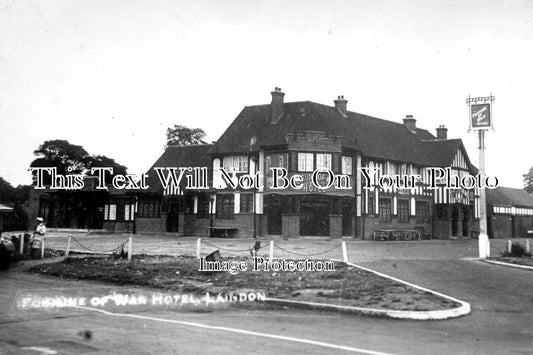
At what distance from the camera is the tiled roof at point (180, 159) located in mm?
43656

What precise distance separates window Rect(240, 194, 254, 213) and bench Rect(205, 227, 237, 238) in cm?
163

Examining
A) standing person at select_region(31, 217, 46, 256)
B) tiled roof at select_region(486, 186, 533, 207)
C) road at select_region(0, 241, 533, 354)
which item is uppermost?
tiled roof at select_region(486, 186, 533, 207)

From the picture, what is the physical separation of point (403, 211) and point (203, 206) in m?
16.2

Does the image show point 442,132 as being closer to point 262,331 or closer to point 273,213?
point 273,213

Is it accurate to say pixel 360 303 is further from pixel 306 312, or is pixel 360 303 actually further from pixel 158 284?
pixel 158 284

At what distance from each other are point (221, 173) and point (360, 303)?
27638mm

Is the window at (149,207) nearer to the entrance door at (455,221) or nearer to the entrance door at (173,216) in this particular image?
the entrance door at (173,216)

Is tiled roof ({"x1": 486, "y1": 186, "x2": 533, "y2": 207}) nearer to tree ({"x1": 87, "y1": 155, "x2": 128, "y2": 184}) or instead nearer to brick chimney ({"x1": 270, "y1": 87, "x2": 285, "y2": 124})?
brick chimney ({"x1": 270, "y1": 87, "x2": 285, "y2": 124})

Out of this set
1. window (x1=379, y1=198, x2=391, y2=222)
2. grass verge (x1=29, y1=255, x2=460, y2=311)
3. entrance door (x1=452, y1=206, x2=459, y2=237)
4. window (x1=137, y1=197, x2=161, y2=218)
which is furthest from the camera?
entrance door (x1=452, y1=206, x2=459, y2=237)

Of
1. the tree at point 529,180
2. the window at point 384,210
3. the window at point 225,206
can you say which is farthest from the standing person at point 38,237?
the tree at point 529,180

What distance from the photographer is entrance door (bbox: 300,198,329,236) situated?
35.6m

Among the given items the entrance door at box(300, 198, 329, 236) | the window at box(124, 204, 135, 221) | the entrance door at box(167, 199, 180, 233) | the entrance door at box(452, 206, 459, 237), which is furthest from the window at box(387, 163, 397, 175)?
the window at box(124, 204, 135, 221)

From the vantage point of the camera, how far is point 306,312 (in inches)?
441

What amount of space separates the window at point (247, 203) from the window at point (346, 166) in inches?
273
